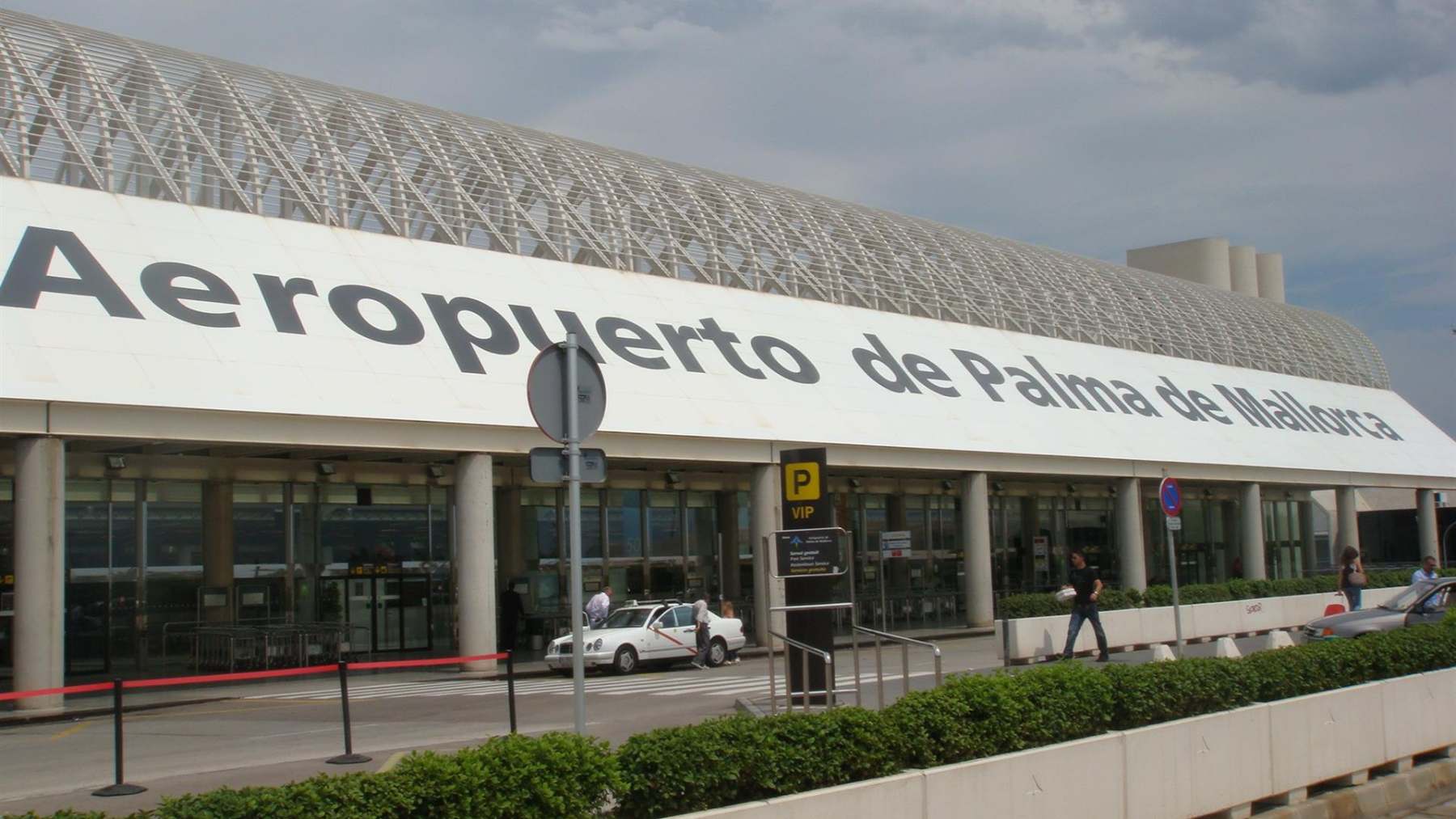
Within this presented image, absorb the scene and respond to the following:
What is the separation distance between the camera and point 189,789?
12445 mm

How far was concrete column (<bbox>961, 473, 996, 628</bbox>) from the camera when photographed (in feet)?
115

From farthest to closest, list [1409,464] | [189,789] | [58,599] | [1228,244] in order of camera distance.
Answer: [1228,244] → [1409,464] → [58,599] → [189,789]

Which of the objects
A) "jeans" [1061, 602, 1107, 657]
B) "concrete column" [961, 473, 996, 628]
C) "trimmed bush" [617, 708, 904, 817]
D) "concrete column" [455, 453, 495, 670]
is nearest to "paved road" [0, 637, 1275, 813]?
"concrete column" [455, 453, 495, 670]

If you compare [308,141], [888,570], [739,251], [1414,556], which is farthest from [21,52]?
[1414,556]

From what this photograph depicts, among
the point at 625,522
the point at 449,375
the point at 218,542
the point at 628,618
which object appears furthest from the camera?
the point at 625,522

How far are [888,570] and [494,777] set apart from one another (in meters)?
37.5

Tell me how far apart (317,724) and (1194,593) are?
72.4 feet

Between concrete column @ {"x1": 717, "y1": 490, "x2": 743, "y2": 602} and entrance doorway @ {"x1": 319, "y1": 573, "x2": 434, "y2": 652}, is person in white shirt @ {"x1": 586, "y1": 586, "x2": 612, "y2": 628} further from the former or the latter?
concrete column @ {"x1": 717, "y1": 490, "x2": 743, "y2": 602}

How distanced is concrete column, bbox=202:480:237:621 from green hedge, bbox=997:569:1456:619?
15967 millimetres

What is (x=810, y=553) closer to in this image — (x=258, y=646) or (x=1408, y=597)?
(x=1408, y=597)

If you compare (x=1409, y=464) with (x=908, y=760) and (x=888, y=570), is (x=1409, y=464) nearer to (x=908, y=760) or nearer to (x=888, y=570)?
(x=888, y=570)

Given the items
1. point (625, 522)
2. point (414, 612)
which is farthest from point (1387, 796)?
point (625, 522)

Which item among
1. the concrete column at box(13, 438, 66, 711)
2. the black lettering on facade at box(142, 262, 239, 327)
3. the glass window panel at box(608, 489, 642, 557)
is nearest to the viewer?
the concrete column at box(13, 438, 66, 711)

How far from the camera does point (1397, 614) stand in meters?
22.9
